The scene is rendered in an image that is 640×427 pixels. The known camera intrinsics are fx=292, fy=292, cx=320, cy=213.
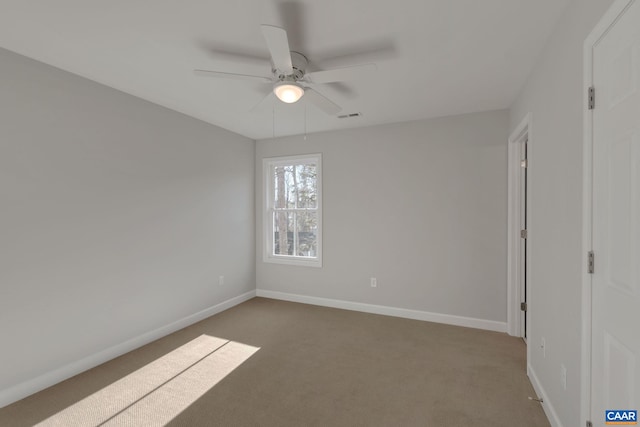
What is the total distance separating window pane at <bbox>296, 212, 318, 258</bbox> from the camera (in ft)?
15.0

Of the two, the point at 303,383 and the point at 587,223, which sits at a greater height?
the point at 587,223

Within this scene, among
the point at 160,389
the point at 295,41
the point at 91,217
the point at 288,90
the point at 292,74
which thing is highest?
the point at 295,41

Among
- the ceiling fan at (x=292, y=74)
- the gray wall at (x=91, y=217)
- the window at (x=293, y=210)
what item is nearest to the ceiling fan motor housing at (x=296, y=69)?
the ceiling fan at (x=292, y=74)

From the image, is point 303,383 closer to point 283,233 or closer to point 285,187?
point 283,233

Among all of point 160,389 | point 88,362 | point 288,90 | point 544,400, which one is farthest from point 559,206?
point 88,362

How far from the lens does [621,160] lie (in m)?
1.17

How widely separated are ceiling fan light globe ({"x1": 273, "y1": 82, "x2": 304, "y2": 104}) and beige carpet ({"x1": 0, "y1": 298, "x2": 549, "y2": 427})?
2.26 metres

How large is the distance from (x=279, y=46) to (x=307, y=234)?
10.5 feet

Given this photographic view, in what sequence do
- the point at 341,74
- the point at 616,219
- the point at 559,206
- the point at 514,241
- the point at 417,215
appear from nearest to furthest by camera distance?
the point at 616,219, the point at 559,206, the point at 341,74, the point at 514,241, the point at 417,215

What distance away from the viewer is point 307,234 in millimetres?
4633

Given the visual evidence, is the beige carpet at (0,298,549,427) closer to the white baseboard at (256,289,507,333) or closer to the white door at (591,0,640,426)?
the white baseboard at (256,289,507,333)

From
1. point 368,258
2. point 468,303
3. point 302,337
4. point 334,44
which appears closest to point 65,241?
point 302,337

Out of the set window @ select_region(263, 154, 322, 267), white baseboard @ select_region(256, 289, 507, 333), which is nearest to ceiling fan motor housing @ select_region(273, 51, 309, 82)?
window @ select_region(263, 154, 322, 267)

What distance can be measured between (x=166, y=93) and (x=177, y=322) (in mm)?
2586
